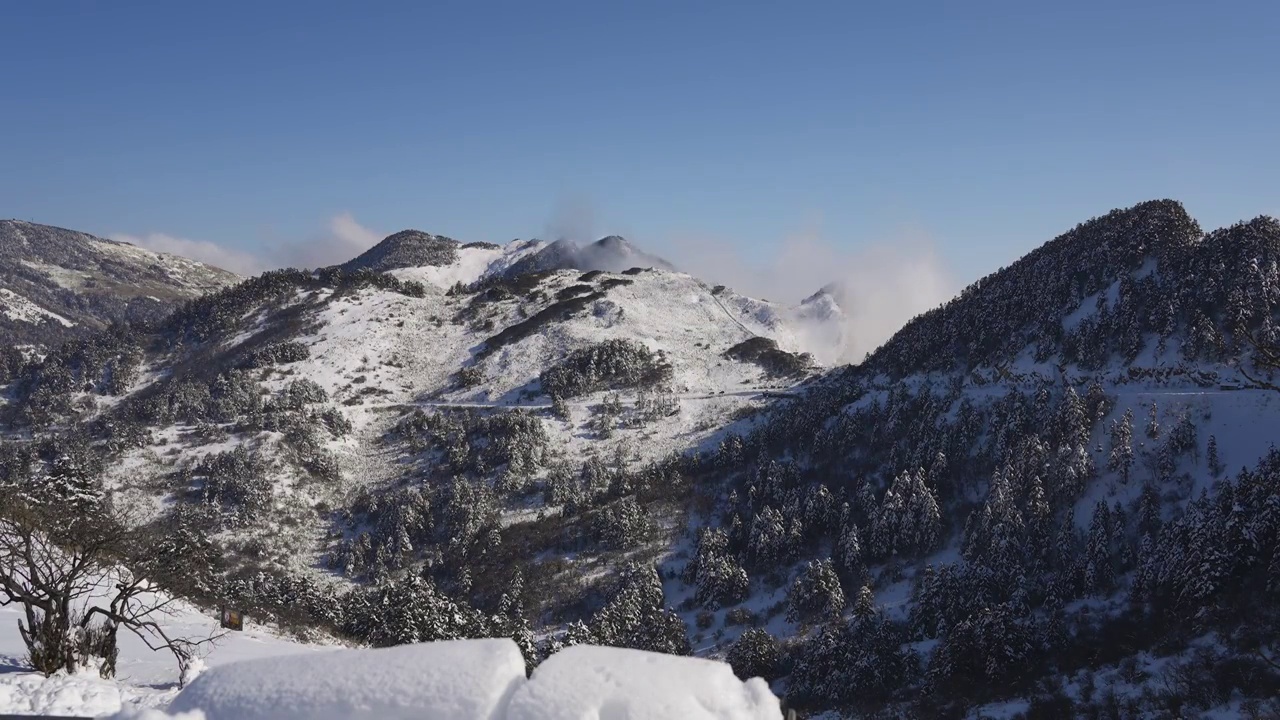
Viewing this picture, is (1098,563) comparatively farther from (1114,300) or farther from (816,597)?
(1114,300)

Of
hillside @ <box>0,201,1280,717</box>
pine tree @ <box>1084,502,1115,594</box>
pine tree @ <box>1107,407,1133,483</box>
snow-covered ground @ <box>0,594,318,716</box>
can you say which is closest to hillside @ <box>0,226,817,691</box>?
hillside @ <box>0,201,1280,717</box>

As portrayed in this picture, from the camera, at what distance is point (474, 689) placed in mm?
5246

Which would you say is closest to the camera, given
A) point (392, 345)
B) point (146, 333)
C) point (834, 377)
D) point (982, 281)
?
point (982, 281)

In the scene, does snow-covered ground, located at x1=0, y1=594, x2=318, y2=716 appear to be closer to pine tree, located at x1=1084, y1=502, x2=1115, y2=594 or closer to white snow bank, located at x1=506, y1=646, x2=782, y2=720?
white snow bank, located at x1=506, y1=646, x2=782, y2=720

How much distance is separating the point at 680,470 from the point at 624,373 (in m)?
24.6

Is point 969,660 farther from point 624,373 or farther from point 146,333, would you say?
point 146,333

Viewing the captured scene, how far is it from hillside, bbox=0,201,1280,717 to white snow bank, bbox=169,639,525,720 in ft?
43.0

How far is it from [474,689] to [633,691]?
1.20 m

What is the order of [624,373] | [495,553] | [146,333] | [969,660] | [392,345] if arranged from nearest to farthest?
[969,660] → [495,553] → [624,373] → [392,345] → [146,333]

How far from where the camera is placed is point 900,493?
4975 cm

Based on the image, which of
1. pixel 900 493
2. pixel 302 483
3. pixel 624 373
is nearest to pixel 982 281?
pixel 900 493

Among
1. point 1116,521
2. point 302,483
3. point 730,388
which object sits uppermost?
point 730,388

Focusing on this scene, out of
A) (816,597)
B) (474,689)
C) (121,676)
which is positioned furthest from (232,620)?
(816,597)

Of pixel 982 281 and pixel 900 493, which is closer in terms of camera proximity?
pixel 900 493
